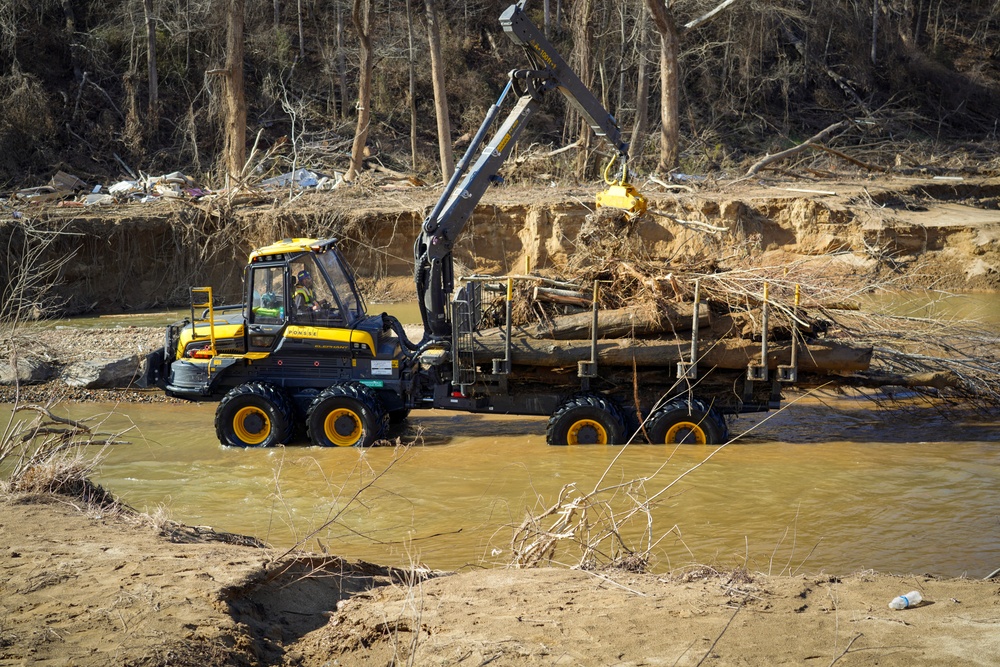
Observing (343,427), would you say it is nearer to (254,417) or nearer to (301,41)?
(254,417)

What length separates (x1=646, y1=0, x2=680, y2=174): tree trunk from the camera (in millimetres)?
21328

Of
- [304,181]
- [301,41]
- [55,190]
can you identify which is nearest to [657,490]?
[304,181]

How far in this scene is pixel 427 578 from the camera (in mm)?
5520

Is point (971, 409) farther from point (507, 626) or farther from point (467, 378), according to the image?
point (507, 626)

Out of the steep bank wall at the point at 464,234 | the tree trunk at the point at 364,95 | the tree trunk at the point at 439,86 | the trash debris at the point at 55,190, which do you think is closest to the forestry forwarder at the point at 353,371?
the steep bank wall at the point at 464,234

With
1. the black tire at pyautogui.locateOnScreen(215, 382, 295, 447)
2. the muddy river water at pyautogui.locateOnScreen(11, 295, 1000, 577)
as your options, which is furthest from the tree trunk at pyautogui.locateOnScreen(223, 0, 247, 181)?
the black tire at pyautogui.locateOnScreen(215, 382, 295, 447)

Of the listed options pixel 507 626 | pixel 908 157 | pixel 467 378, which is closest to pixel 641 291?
pixel 467 378

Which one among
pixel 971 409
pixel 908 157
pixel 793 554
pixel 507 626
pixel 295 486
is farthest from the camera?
pixel 908 157

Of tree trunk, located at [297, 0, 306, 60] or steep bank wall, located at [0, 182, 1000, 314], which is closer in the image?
steep bank wall, located at [0, 182, 1000, 314]

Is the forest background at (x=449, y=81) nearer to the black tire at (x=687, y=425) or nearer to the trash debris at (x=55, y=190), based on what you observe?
the trash debris at (x=55, y=190)

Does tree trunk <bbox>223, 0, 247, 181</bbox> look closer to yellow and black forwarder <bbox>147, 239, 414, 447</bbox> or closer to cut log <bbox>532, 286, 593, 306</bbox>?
yellow and black forwarder <bbox>147, 239, 414, 447</bbox>

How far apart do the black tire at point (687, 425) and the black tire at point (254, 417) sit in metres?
4.21

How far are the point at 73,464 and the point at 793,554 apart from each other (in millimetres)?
5546

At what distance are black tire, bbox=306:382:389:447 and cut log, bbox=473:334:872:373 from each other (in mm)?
1370
